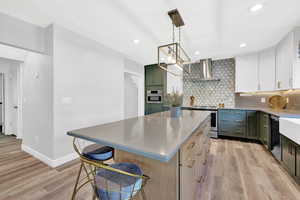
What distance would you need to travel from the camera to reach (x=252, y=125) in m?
3.42

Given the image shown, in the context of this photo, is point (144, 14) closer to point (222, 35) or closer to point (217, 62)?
point (222, 35)

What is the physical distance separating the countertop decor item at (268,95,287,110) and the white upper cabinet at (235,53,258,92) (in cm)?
43

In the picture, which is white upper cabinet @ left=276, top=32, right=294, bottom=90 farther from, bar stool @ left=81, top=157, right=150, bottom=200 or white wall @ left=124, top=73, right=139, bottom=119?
white wall @ left=124, top=73, right=139, bottom=119

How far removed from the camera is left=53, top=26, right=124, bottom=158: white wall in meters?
2.29

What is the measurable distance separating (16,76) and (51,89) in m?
2.68

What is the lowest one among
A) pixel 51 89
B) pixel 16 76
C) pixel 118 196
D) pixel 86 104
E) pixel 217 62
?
pixel 118 196

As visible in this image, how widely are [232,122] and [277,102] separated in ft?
3.66

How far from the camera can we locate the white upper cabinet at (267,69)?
A: 10.7ft

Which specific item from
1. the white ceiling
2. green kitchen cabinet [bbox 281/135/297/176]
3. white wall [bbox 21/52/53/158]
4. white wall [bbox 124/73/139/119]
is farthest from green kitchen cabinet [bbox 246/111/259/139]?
white wall [bbox 21/52/53/158]

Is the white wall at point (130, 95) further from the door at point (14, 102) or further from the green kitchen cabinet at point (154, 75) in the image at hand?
the door at point (14, 102)

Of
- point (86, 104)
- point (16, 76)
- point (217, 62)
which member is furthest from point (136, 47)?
point (16, 76)

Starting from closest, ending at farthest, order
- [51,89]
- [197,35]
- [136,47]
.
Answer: [51,89] → [197,35] → [136,47]

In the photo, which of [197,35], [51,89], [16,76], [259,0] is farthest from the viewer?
[16,76]

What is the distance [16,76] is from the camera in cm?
376
